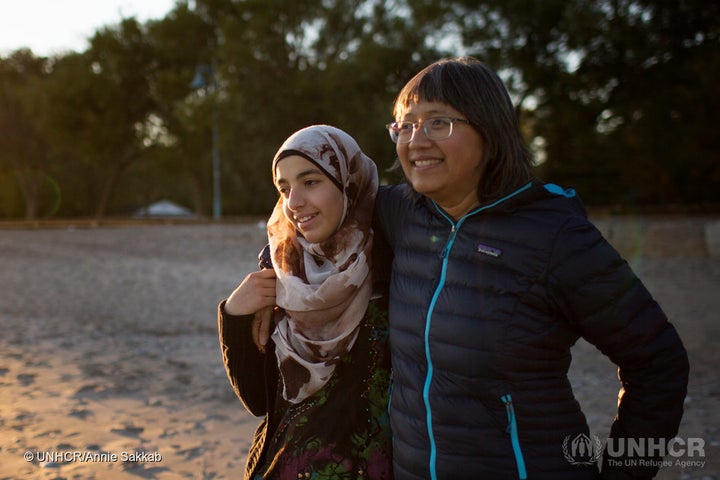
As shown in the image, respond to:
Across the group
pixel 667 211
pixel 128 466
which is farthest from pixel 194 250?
pixel 667 211

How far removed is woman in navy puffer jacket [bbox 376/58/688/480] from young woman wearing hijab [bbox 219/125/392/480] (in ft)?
0.81

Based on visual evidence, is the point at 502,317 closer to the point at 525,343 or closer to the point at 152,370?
the point at 525,343

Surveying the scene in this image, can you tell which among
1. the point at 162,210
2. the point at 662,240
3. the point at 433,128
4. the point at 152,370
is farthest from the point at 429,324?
the point at 162,210

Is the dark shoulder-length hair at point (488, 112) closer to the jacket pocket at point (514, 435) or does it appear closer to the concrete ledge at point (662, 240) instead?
the jacket pocket at point (514, 435)

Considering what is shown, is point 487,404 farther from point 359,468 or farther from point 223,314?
point 223,314

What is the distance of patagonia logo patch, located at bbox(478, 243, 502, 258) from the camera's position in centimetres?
188

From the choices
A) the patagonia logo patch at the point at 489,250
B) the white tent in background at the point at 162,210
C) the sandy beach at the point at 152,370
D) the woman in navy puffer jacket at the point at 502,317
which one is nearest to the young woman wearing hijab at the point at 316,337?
the woman in navy puffer jacket at the point at 502,317

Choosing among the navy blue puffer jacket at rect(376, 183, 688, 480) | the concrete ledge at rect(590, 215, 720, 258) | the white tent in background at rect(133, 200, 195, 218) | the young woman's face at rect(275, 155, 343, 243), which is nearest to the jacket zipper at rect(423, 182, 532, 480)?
the navy blue puffer jacket at rect(376, 183, 688, 480)

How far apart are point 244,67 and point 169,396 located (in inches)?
972

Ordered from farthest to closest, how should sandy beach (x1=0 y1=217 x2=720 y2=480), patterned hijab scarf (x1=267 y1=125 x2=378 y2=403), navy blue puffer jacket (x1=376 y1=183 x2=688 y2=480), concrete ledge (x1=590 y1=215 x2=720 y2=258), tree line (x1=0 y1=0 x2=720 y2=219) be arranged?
tree line (x1=0 y1=0 x2=720 y2=219)
concrete ledge (x1=590 y1=215 x2=720 y2=258)
sandy beach (x1=0 y1=217 x2=720 y2=480)
patterned hijab scarf (x1=267 y1=125 x2=378 y2=403)
navy blue puffer jacket (x1=376 y1=183 x2=688 y2=480)

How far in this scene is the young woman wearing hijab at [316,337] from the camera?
7.30 feet

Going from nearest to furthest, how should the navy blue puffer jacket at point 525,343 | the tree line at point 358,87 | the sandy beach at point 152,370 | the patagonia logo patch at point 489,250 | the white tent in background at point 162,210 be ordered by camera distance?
1. the navy blue puffer jacket at point 525,343
2. the patagonia logo patch at point 489,250
3. the sandy beach at point 152,370
4. the tree line at point 358,87
5. the white tent in background at point 162,210

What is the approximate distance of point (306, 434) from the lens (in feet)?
7.36

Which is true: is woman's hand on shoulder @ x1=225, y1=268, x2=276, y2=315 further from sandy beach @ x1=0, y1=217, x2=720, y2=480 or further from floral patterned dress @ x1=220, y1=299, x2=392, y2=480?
sandy beach @ x1=0, y1=217, x2=720, y2=480
